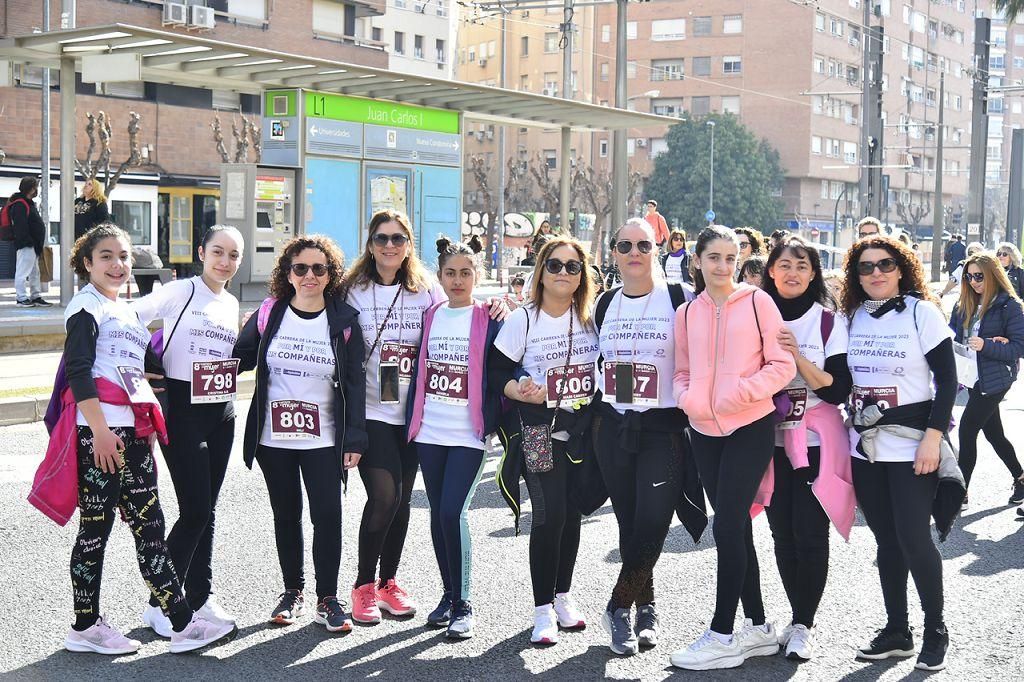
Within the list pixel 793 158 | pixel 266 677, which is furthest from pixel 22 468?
pixel 793 158

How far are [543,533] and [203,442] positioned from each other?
4.92ft

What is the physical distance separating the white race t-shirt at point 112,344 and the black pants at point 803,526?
265cm

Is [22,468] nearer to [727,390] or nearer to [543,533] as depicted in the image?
[543,533]

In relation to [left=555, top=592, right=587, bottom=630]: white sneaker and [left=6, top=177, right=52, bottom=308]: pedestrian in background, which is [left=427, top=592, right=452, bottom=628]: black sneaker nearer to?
[left=555, top=592, right=587, bottom=630]: white sneaker

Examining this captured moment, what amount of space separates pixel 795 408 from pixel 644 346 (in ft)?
2.20

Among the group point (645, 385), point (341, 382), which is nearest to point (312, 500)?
point (341, 382)

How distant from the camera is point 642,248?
5.44 m

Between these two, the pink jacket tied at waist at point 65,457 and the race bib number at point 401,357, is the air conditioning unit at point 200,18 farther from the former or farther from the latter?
the pink jacket tied at waist at point 65,457

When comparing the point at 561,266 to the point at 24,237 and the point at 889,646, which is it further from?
the point at 24,237

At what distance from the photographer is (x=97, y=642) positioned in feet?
17.1

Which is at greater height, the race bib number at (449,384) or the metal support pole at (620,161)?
the metal support pole at (620,161)

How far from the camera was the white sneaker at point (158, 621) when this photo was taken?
546 centimetres

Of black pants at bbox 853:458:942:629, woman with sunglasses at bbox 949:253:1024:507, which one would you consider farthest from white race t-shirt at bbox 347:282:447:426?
woman with sunglasses at bbox 949:253:1024:507

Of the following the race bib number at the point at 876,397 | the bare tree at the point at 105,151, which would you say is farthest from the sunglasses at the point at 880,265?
the bare tree at the point at 105,151
